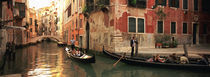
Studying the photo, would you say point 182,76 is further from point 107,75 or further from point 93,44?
point 93,44

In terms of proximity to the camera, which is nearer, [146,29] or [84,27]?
[146,29]

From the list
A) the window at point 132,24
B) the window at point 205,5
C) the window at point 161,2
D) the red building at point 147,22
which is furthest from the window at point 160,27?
the window at point 205,5

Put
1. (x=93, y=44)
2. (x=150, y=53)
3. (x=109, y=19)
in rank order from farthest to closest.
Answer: (x=93, y=44) < (x=109, y=19) < (x=150, y=53)

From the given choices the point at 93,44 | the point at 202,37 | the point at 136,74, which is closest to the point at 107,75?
the point at 136,74

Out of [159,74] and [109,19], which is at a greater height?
[109,19]

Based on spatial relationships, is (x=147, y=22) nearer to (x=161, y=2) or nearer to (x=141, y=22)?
(x=141, y=22)

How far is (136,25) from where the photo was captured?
45.1 feet

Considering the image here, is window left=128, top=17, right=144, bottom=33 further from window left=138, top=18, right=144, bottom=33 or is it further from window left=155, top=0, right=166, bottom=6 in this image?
window left=155, top=0, right=166, bottom=6

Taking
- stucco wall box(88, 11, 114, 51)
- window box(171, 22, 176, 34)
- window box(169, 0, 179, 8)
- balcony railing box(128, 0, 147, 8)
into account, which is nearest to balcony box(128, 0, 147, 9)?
balcony railing box(128, 0, 147, 8)

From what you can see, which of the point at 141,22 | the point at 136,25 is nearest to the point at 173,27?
the point at 141,22

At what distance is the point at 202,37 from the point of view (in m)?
17.8

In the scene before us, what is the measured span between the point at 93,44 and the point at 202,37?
1054 centimetres

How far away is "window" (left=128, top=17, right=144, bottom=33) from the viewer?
13539mm

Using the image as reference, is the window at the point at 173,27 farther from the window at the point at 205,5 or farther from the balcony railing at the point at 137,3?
the window at the point at 205,5
